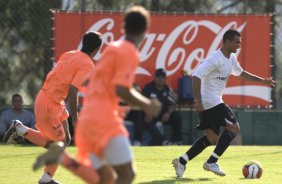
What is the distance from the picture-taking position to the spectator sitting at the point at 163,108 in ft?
61.7

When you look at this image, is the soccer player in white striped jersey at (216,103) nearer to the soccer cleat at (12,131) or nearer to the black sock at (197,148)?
the black sock at (197,148)

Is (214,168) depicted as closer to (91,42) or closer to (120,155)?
(91,42)

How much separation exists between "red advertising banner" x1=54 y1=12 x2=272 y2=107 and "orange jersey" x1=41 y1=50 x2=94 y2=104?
9.40 m

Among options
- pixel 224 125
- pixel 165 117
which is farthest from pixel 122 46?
pixel 165 117

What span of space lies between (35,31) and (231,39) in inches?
364

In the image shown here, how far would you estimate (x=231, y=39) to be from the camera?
11688 millimetres

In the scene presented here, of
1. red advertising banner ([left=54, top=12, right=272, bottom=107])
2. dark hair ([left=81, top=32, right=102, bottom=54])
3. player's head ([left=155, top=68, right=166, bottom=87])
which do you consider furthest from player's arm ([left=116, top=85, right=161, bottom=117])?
red advertising banner ([left=54, top=12, right=272, bottom=107])

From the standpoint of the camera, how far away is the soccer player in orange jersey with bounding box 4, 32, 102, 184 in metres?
9.78

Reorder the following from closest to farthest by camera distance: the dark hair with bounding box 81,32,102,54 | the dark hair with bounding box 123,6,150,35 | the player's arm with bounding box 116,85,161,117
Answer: the player's arm with bounding box 116,85,161,117 → the dark hair with bounding box 123,6,150,35 → the dark hair with bounding box 81,32,102,54

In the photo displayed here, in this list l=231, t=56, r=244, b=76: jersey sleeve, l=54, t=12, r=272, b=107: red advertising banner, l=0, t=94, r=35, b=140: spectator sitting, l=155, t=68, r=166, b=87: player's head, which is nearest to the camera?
l=231, t=56, r=244, b=76: jersey sleeve

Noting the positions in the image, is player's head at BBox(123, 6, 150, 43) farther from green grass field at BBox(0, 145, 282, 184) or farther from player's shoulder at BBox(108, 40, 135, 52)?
green grass field at BBox(0, 145, 282, 184)

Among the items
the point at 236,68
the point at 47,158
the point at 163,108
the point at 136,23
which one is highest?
the point at 136,23

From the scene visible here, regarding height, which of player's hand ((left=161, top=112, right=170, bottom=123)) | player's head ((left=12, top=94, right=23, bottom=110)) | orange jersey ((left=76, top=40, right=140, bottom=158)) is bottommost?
player's hand ((left=161, top=112, right=170, bottom=123))

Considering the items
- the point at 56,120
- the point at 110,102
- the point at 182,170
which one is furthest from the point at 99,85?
the point at 182,170
